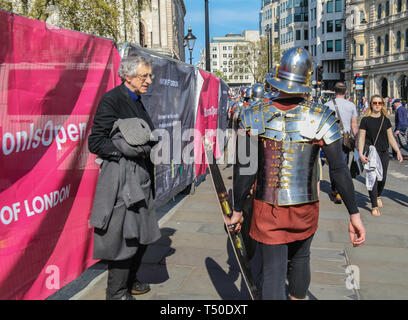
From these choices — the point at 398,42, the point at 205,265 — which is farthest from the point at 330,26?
the point at 205,265

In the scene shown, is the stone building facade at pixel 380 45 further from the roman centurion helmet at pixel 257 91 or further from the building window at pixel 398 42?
the roman centurion helmet at pixel 257 91

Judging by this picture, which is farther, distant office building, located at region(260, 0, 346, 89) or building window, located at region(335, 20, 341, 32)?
distant office building, located at region(260, 0, 346, 89)

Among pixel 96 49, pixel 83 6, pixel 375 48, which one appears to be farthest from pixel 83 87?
pixel 375 48

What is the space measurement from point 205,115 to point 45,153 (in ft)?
20.1

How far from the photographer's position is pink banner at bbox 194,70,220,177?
27.1 feet

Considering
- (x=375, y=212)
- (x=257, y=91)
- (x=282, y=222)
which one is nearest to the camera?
(x=282, y=222)

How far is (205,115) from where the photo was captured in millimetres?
9055

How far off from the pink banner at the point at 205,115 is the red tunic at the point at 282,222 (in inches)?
202

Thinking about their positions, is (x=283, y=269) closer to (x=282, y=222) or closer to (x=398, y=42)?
(x=282, y=222)

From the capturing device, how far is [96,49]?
3.75 meters

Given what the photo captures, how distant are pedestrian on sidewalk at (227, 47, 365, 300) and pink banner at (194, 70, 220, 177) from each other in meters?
5.08

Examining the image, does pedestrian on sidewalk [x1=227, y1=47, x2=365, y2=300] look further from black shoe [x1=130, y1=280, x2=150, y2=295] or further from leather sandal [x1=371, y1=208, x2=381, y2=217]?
leather sandal [x1=371, y1=208, x2=381, y2=217]

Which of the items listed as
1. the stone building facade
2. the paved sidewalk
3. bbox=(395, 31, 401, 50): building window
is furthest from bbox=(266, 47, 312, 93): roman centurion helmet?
bbox=(395, 31, 401, 50): building window
